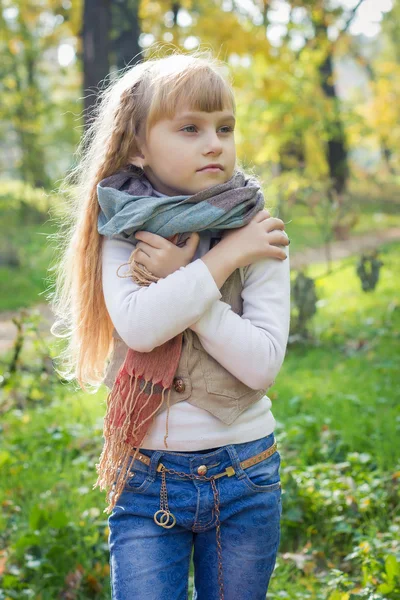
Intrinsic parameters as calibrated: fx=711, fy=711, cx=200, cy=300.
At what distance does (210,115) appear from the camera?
64.4 inches

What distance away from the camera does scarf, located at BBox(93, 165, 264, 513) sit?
5.22 feet

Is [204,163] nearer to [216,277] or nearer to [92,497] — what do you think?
[216,277]

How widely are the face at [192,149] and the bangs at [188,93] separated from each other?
1 cm

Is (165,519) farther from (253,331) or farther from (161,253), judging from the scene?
(161,253)

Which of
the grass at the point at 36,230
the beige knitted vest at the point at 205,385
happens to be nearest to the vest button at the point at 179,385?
the beige knitted vest at the point at 205,385

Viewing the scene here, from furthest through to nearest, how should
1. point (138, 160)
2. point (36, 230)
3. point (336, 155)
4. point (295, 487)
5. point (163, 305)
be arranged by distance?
point (336, 155), point (36, 230), point (295, 487), point (138, 160), point (163, 305)

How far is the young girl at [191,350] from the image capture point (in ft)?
5.14

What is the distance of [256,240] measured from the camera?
163cm

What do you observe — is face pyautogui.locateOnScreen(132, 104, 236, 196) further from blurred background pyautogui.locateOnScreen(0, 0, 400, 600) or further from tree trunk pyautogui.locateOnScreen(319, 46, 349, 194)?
tree trunk pyautogui.locateOnScreen(319, 46, 349, 194)

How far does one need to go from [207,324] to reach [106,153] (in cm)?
54

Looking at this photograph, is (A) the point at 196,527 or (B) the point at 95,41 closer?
(A) the point at 196,527

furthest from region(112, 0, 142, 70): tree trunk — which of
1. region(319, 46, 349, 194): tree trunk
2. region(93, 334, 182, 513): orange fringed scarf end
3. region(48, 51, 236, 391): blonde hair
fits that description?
region(93, 334, 182, 513): orange fringed scarf end

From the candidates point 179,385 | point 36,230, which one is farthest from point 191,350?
point 36,230

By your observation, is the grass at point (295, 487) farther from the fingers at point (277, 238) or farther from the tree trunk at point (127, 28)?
the tree trunk at point (127, 28)
